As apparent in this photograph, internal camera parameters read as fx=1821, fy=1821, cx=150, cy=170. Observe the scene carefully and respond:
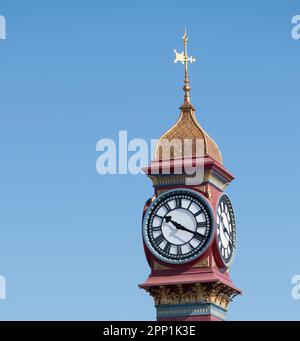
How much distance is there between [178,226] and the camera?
79125 mm

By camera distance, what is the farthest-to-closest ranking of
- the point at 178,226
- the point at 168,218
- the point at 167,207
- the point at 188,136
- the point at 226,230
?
1. the point at 226,230
2. the point at 188,136
3. the point at 167,207
4. the point at 168,218
5. the point at 178,226

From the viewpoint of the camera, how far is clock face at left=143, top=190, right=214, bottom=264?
79.1 meters

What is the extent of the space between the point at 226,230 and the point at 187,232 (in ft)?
8.17

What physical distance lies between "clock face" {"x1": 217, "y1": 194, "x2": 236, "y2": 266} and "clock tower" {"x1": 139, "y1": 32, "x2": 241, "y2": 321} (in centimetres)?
4

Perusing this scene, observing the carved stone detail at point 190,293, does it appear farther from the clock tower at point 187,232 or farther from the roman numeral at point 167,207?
the roman numeral at point 167,207

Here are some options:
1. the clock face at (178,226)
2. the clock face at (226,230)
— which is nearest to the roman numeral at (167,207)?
the clock face at (178,226)

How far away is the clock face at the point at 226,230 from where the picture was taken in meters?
79.8

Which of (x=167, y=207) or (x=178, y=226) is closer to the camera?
(x=178, y=226)

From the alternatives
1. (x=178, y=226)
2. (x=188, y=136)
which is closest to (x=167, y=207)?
(x=178, y=226)

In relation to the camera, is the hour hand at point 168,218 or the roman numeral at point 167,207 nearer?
the hour hand at point 168,218

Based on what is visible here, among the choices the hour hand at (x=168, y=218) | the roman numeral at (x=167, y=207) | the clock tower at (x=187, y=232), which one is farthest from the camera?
the roman numeral at (x=167, y=207)

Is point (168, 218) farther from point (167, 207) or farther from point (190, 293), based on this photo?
point (190, 293)

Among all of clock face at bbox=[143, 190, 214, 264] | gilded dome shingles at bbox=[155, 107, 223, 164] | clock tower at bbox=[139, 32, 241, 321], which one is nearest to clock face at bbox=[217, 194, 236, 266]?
clock tower at bbox=[139, 32, 241, 321]
